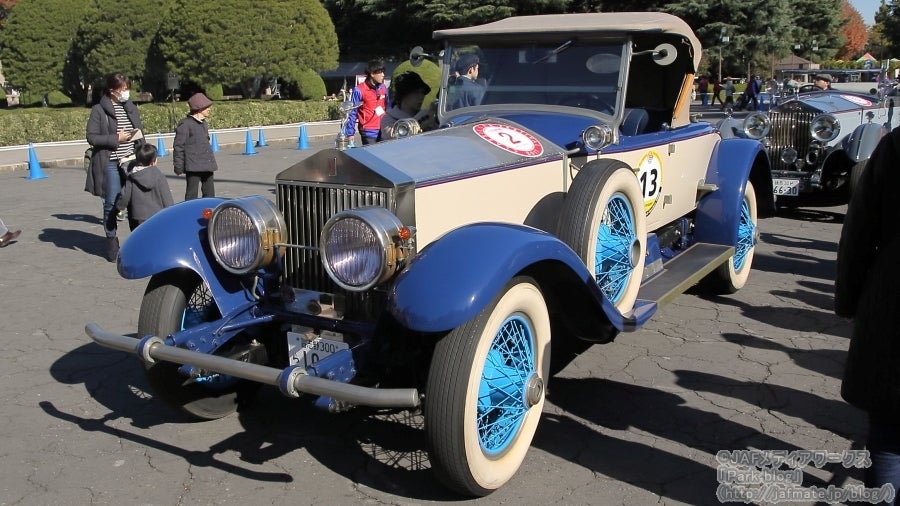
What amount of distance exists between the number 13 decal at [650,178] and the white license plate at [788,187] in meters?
4.67

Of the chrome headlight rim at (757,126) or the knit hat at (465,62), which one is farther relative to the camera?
the chrome headlight rim at (757,126)

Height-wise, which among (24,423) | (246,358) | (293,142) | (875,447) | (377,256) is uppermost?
(377,256)

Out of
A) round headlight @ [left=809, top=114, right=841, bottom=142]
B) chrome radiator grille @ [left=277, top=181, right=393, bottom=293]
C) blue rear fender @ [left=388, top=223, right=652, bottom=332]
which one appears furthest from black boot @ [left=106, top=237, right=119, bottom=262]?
round headlight @ [left=809, top=114, right=841, bottom=142]

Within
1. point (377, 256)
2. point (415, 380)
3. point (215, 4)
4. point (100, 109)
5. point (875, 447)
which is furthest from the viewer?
point (215, 4)

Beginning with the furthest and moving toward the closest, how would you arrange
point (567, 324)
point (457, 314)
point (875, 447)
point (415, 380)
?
point (567, 324) < point (415, 380) < point (457, 314) < point (875, 447)

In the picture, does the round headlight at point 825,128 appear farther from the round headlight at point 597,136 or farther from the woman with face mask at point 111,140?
the woman with face mask at point 111,140

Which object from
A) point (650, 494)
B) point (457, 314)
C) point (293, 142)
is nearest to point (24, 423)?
point (457, 314)

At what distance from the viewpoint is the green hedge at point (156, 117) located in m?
19.1

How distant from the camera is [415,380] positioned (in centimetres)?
341

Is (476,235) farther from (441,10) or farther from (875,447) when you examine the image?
(441,10)

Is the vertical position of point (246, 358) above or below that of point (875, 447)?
below

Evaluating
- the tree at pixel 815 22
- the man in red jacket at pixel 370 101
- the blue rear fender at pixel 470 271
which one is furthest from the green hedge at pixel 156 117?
the tree at pixel 815 22

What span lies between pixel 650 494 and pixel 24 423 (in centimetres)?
306

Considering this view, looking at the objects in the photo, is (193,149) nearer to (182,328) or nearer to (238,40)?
(182,328)
